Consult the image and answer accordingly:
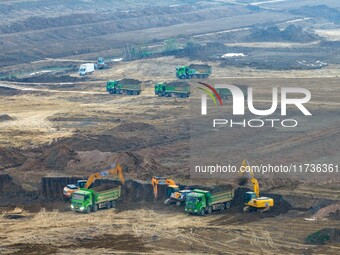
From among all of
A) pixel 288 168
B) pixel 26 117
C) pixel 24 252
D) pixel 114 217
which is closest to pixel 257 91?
pixel 26 117

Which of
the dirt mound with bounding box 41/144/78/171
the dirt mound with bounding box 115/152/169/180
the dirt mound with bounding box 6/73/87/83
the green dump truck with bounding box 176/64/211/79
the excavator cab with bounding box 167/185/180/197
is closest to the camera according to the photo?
the excavator cab with bounding box 167/185/180/197

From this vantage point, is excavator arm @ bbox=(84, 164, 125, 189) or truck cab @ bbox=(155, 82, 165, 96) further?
truck cab @ bbox=(155, 82, 165, 96)

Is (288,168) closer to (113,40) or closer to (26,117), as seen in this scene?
(26,117)

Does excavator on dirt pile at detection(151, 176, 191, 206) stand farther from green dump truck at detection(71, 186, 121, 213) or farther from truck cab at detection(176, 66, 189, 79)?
truck cab at detection(176, 66, 189, 79)

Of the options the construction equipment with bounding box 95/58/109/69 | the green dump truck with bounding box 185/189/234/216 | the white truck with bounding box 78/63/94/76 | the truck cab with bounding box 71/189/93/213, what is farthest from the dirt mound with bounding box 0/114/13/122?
the green dump truck with bounding box 185/189/234/216

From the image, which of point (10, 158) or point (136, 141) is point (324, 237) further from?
point (136, 141)

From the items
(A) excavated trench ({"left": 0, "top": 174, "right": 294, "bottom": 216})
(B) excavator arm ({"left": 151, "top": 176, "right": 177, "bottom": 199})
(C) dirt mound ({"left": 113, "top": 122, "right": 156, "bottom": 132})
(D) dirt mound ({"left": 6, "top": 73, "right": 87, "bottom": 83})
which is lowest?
(A) excavated trench ({"left": 0, "top": 174, "right": 294, "bottom": 216})
